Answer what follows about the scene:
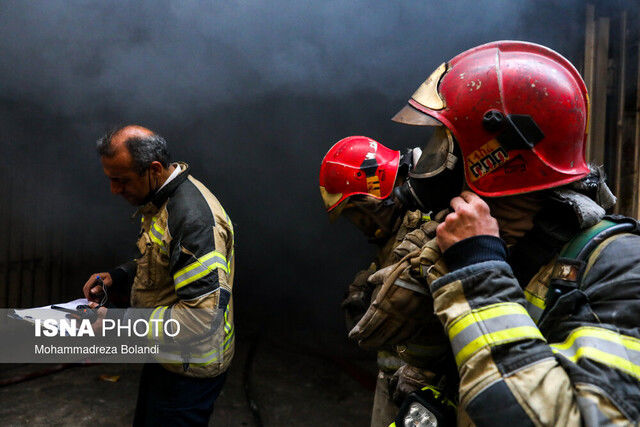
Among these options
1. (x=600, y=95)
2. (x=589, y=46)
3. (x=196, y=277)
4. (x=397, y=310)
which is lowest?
(x=196, y=277)

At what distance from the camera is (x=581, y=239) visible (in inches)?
43.0

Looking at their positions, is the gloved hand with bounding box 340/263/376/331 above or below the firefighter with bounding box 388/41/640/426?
below

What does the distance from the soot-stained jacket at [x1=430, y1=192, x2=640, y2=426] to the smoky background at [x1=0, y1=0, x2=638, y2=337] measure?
11.0 ft

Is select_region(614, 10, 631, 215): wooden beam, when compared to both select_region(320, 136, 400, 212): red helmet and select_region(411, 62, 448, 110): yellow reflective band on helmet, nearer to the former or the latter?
select_region(320, 136, 400, 212): red helmet

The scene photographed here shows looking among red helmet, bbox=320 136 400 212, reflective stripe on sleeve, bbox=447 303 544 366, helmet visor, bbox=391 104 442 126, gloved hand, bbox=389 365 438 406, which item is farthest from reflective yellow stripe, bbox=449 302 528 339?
red helmet, bbox=320 136 400 212

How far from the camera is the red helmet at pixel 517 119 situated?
3.85ft

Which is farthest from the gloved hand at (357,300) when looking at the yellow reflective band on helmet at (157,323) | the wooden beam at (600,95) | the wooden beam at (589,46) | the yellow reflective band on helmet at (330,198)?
the wooden beam at (589,46)

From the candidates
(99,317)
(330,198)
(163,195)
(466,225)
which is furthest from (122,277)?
(466,225)

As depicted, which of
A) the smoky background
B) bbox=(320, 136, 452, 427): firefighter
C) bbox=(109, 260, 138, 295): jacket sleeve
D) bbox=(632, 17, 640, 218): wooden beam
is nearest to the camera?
bbox=(320, 136, 452, 427): firefighter

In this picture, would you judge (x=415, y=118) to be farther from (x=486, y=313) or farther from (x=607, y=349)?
(x=607, y=349)

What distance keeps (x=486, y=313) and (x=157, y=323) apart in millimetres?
1813

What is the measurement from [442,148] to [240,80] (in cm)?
466

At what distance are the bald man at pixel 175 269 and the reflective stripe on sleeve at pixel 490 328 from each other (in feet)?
5.05

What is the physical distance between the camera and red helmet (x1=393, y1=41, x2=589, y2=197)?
3.85 ft
